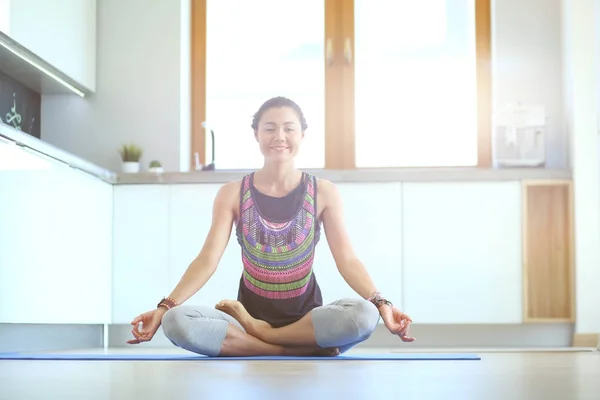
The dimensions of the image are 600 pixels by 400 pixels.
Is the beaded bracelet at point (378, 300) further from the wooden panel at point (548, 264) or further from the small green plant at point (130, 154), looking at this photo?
the small green plant at point (130, 154)

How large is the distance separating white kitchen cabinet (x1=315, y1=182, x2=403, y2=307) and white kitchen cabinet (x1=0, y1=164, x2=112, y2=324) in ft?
3.50

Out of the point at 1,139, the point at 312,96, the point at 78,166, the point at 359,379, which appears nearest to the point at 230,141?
the point at 312,96

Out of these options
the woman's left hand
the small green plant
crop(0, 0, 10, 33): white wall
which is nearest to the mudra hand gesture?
the woman's left hand

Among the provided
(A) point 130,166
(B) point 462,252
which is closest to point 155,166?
(A) point 130,166

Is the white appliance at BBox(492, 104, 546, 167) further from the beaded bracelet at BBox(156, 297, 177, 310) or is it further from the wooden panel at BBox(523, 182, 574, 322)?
the beaded bracelet at BBox(156, 297, 177, 310)

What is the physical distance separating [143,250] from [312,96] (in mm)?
1294

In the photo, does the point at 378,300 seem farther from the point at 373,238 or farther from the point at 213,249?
the point at 373,238

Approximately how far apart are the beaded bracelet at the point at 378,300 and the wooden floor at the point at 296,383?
0.42 meters

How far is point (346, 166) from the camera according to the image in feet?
18.8

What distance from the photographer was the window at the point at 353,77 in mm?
5762

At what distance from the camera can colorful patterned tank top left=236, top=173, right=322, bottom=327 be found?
10.4ft

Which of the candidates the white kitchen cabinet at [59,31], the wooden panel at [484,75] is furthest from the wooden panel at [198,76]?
the wooden panel at [484,75]

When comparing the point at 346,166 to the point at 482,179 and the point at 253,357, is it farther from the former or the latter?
the point at 253,357

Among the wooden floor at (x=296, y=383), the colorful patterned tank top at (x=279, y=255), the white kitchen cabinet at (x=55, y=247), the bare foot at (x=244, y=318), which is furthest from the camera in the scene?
the white kitchen cabinet at (x=55, y=247)
